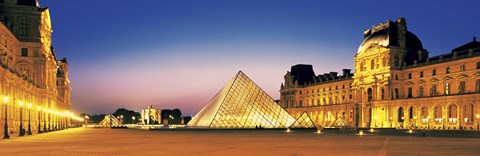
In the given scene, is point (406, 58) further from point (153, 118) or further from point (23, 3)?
point (153, 118)

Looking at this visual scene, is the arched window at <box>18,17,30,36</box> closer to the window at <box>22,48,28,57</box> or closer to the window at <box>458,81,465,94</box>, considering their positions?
the window at <box>22,48,28,57</box>

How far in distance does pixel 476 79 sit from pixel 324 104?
4029 centimetres

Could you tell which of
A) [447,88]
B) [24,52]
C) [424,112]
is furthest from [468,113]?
[24,52]

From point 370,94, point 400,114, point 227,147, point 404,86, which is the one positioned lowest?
point 400,114

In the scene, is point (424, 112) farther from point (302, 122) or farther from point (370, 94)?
point (302, 122)

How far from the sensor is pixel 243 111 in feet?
171

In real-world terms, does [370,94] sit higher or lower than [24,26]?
lower

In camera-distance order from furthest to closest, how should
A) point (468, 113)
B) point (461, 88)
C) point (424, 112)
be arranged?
point (424, 112) < point (461, 88) < point (468, 113)

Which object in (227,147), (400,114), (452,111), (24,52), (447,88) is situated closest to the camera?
(227,147)

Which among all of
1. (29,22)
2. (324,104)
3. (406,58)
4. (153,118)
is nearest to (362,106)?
(406,58)

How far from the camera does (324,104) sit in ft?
319

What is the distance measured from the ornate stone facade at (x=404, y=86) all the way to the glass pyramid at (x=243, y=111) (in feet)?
76.1

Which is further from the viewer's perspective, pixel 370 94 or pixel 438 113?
pixel 370 94

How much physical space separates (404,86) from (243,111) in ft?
108
